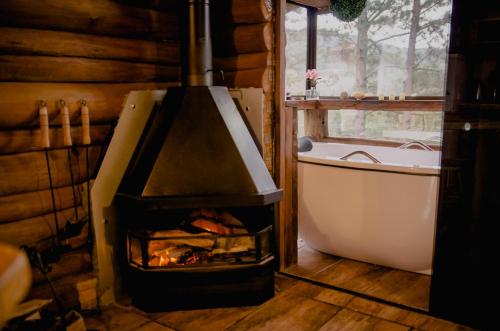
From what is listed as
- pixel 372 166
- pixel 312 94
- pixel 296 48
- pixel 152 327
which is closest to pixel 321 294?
pixel 372 166

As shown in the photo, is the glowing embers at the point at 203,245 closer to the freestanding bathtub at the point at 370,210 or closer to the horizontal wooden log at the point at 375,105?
the freestanding bathtub at the point at 370,210

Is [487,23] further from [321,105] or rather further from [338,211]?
[321,105]

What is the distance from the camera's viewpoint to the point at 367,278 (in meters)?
2.82

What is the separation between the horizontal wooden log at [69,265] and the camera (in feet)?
7.74

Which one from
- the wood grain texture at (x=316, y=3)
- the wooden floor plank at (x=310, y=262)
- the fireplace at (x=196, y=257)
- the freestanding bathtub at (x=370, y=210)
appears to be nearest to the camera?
the fireplace at (x=196, y=257)

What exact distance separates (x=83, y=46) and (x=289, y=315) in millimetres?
1812

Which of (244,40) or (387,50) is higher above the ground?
(387,50)

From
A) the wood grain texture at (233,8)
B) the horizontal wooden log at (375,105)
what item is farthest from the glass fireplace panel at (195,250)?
the horizontal wooden log at (375,105)

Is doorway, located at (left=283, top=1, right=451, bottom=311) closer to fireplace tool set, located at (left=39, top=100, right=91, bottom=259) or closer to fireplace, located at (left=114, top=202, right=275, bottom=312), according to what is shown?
fireplace, located at (left=114, top=202, right=275, bottom=312)

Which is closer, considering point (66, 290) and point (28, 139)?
point (28, 139)

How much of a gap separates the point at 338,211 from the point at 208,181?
1.16 m

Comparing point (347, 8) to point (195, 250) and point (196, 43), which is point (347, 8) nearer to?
point (196, 43)

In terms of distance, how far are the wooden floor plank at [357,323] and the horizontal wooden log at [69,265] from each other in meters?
1.34

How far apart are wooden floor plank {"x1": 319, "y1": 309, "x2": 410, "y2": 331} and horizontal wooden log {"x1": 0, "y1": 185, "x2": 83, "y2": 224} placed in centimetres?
151
